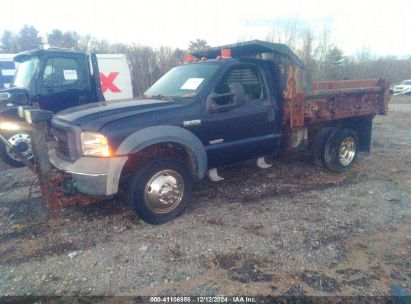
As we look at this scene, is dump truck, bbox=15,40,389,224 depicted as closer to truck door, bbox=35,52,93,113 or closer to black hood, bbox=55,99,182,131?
black hood, bbox=55,99,182,131

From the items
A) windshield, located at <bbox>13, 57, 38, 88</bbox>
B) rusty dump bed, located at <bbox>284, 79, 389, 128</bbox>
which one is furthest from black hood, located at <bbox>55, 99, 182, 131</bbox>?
windshield, located at <bbox>13, 57, 38, 88</bbox>

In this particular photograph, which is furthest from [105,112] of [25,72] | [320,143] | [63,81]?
[25,72]

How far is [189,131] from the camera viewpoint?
13.0ft

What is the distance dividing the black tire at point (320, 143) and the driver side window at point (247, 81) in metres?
1.51

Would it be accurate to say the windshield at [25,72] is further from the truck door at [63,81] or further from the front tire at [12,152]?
the front tire at [12,152]

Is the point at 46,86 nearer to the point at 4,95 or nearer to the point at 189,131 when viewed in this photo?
the point at 4,95

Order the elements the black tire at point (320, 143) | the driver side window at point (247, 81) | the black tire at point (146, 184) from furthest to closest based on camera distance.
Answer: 1. the black tire at point (320, 143)
2. the driver side window at point (247, 81)
3. the black tire at point (146, 184)

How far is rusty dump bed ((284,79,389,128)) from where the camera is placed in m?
5.02

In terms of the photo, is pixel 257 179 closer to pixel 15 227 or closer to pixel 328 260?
pixel 328 260

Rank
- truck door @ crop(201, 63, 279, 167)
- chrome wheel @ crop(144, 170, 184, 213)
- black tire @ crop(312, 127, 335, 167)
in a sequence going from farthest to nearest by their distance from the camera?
black tire @ crop(312, 127, 335, 167) → truck door @ crop(201, 63, 279, 167) → chrome wheel @ crop(144, 170, 184, 213)

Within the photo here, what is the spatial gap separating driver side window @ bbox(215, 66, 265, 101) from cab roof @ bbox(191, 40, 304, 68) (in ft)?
1.24

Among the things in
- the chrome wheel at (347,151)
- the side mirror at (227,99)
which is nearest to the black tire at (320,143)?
the chrome wheel at (347,151)

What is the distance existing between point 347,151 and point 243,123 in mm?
2543

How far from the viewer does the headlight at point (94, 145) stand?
338cm
